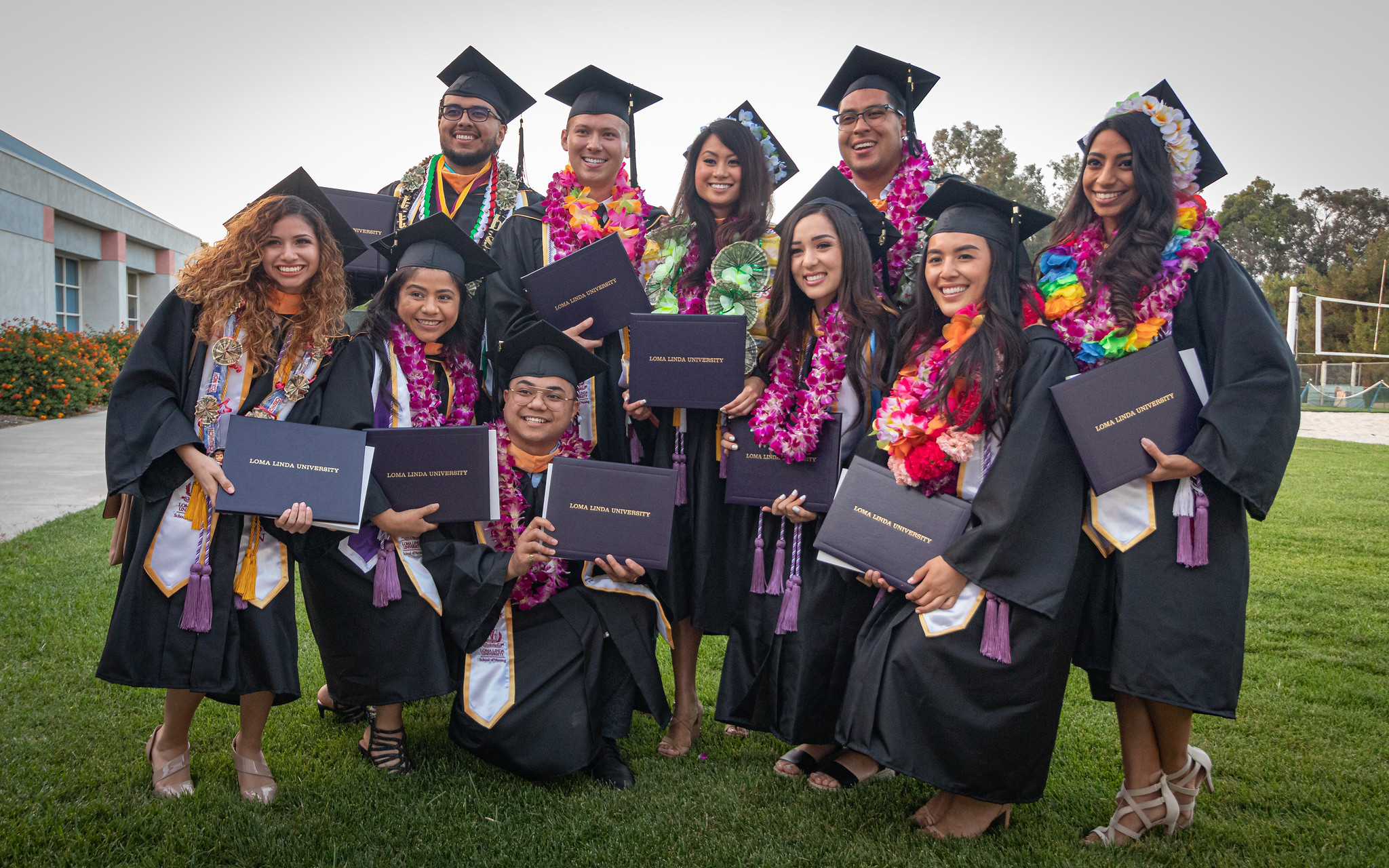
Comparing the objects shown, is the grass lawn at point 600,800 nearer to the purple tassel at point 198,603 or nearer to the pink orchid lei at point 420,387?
the purple tassel at point 198,603

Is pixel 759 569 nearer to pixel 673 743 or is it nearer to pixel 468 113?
pixel 673 743

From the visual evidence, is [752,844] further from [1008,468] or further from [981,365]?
[981,365]

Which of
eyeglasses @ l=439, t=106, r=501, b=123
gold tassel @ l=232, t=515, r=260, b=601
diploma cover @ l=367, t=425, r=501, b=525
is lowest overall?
gold tassel @ l=232, t=515, r=260, b=601

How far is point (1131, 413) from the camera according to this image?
9.66ft

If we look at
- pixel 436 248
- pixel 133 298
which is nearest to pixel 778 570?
pixel 436 248

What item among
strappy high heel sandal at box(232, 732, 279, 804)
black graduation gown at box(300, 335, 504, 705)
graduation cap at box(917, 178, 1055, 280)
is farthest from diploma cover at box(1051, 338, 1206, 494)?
strappy high heel sandal at box(232, 732, 279, 804)

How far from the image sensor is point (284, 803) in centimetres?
332

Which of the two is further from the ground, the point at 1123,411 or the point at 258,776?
the point at 1123,411

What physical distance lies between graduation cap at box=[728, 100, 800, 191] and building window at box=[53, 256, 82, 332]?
81.1 ft

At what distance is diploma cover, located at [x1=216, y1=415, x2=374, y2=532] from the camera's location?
3113 millimetres

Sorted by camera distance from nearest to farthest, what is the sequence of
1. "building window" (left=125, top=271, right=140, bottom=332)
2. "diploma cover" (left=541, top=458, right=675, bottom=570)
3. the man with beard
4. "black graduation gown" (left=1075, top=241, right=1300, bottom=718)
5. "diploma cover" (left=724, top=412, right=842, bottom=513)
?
"black graduation gown" (left=1075, top=241, right=1300, bottom=718) → "diploma cover" (left=541, top=458, right=675, bottom=570) → "diploma cover" (left=724, top=412, right=842, bottom=513) → the man with beard → "building window" (left=125, top=271, right=140, bottom=332)

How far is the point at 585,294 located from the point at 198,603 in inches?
76.5

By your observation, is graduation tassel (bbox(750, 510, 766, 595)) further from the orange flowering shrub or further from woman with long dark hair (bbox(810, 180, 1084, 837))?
the orange flowering shrub

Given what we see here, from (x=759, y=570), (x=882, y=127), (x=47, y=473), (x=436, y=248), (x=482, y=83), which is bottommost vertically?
(x=47, y=473)
